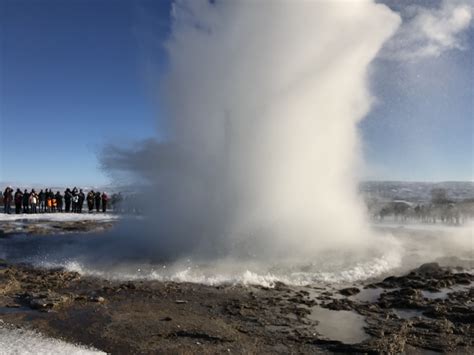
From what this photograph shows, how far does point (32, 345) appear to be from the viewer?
5.10 meters

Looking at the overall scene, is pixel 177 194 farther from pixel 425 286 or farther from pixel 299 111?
pixel 425 286

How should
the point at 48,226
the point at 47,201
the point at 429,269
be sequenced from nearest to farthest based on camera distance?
the point at 429,269
the point at 48,226
the point at 47,201

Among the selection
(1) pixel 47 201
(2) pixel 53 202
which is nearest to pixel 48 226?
(1) pixel 47 201

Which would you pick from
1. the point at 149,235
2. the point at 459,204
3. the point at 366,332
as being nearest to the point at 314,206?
the point at 149,235

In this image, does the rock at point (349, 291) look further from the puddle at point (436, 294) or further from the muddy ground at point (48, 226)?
the muddy ground at point (48, 226)

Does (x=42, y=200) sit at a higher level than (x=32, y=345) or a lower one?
higher

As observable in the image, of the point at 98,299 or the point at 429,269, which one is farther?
the point at 429,269

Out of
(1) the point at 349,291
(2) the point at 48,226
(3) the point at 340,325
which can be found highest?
(2) the point at 48,226

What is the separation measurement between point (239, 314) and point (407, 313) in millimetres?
2581

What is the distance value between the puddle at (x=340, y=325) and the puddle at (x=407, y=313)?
65cm

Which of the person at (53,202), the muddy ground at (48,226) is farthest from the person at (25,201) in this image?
the muddy ground at (48,226)

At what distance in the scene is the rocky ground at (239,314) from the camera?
17.7ft

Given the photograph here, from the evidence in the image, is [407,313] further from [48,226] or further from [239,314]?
[48,226]

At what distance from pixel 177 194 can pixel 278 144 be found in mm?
3118
